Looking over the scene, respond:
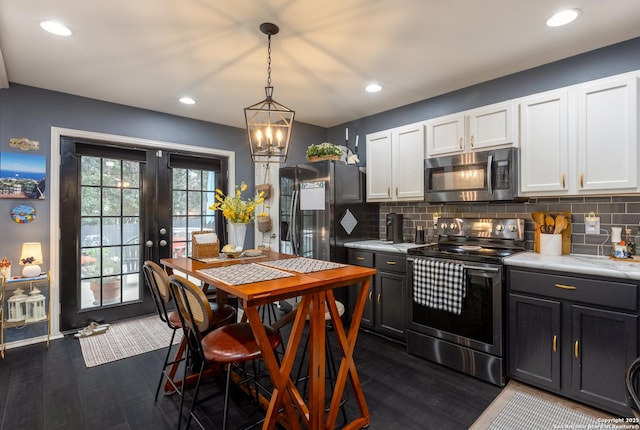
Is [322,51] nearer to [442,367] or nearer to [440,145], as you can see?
[440,145]

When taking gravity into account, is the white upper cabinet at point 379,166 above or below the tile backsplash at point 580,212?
above

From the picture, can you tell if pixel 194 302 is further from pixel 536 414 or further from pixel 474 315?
pixel 536 414

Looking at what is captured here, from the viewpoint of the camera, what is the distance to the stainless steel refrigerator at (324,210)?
354 cm

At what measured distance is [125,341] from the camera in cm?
321

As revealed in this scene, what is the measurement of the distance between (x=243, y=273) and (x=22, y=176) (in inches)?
111

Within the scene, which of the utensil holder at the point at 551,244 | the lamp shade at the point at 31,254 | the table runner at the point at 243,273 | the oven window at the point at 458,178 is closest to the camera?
the table runner at the point at 243,273

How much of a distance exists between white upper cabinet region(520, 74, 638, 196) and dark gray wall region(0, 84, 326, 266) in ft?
12.1

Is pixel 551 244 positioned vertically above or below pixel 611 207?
below

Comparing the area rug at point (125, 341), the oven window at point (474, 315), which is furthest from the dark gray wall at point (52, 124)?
the oven window at point (474, 315)

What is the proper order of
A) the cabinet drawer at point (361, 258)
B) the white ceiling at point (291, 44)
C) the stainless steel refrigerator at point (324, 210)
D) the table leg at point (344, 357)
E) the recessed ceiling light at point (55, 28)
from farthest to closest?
the stainless steel refrigerator at point (324, 210) < the cabinet drawer at point (361, 258) < the recessed ceiling light at point (55, 28) < the white ceiling at point (291, 44) < the table leg at point (344, 357)

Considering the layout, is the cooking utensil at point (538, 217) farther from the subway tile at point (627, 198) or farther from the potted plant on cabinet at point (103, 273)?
the potted plant on cabinet at point (103, 273)

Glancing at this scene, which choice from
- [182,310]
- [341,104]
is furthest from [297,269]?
[341,104]

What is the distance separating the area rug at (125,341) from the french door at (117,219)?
0.30 m

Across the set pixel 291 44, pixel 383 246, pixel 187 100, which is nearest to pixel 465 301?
pixel 383 246
